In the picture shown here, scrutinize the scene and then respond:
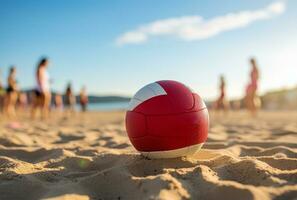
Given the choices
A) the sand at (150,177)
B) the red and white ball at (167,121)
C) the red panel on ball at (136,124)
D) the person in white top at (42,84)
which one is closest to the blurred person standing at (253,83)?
the person in white top at (42,84)

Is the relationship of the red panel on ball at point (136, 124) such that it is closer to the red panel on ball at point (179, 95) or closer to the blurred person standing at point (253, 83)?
the red panel on ball at point (179, 95)

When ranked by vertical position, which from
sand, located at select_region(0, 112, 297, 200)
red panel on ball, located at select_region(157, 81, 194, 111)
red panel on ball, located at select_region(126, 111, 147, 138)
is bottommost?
sand, located at select_region(0, 112, 297, 200)

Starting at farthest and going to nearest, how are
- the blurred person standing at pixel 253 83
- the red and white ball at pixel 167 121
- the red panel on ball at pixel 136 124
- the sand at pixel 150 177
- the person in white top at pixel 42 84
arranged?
the blurred person standing at pixel 253 83, the person in white top at pixel 42 84, the red panel on ball at pixel 136 124, the red and white ball at pixel 167 121, the sand at pixel 150 177

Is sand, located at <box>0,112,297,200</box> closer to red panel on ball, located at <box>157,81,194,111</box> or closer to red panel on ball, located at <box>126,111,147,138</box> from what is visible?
red panel on ball, located at <box>126,111,147,138</box>

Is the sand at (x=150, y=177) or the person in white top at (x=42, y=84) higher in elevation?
the person in white top at (x=42, y=84)

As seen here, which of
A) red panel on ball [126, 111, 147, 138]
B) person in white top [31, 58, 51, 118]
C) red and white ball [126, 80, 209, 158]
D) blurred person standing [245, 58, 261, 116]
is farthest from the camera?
blurred person standing [245, 58, 261, 116]

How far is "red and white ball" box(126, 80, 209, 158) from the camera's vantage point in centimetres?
366

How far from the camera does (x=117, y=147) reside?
17.5 ft

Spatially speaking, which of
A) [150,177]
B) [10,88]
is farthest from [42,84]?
[150,177]

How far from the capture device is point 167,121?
11.9ft

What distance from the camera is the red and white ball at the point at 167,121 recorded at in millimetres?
3662

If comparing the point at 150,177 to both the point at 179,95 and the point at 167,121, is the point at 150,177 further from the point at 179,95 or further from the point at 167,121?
the point at 179,95

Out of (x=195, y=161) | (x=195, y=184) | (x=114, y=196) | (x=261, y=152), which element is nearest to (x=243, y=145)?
(x=261, y=152)

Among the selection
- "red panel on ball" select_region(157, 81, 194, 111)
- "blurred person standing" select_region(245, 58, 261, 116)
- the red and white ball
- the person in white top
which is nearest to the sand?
the red and white ball
